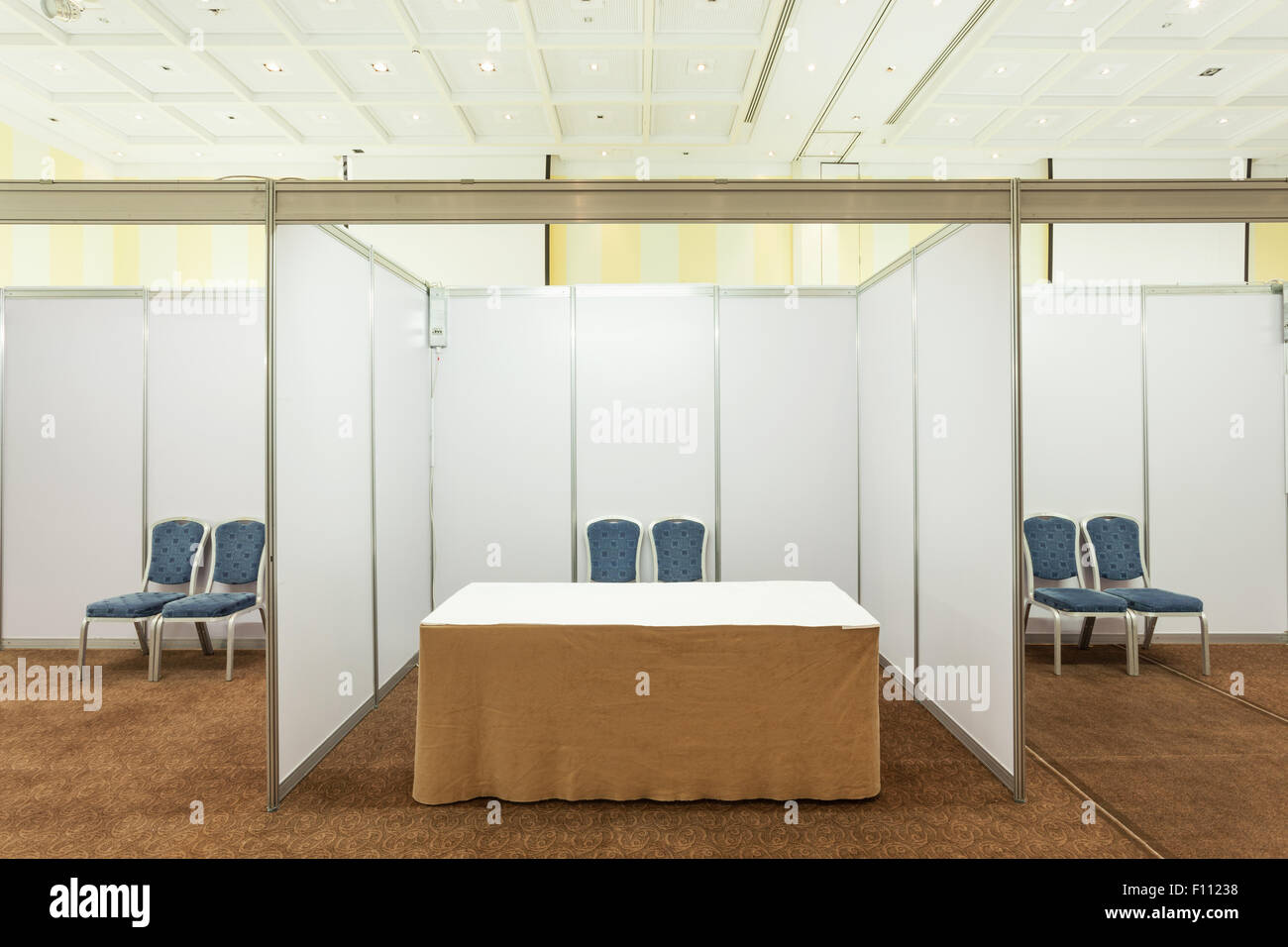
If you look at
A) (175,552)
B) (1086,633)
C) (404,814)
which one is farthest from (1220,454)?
(175,552)

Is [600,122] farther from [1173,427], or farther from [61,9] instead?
[1173,427]

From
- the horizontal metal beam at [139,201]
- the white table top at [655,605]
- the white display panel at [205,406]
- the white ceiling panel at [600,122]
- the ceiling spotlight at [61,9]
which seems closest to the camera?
the horizontal metal beam at [139,201]

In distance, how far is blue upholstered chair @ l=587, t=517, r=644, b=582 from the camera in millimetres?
4965

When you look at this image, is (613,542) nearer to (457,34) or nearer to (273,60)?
(457,34)

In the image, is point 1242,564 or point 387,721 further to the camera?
point 1242,564

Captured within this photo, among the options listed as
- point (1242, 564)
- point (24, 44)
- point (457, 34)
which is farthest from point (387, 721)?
point (1242, 564)

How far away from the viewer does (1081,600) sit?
4.47 metres

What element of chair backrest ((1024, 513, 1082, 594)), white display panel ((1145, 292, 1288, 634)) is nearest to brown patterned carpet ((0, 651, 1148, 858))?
chair backrest ((1024, 513, 1082, 594))

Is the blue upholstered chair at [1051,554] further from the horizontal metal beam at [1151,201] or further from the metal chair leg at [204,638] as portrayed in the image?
the metal chair leg at [204,638]

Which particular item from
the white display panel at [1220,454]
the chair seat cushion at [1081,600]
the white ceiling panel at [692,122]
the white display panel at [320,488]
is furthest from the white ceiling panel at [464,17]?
the chair seat cushion at [1081,600]

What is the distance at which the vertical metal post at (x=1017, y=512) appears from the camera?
2842mm

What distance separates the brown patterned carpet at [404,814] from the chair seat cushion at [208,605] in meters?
0.97

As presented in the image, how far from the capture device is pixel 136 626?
4.96m

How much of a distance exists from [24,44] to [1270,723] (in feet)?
31.4
